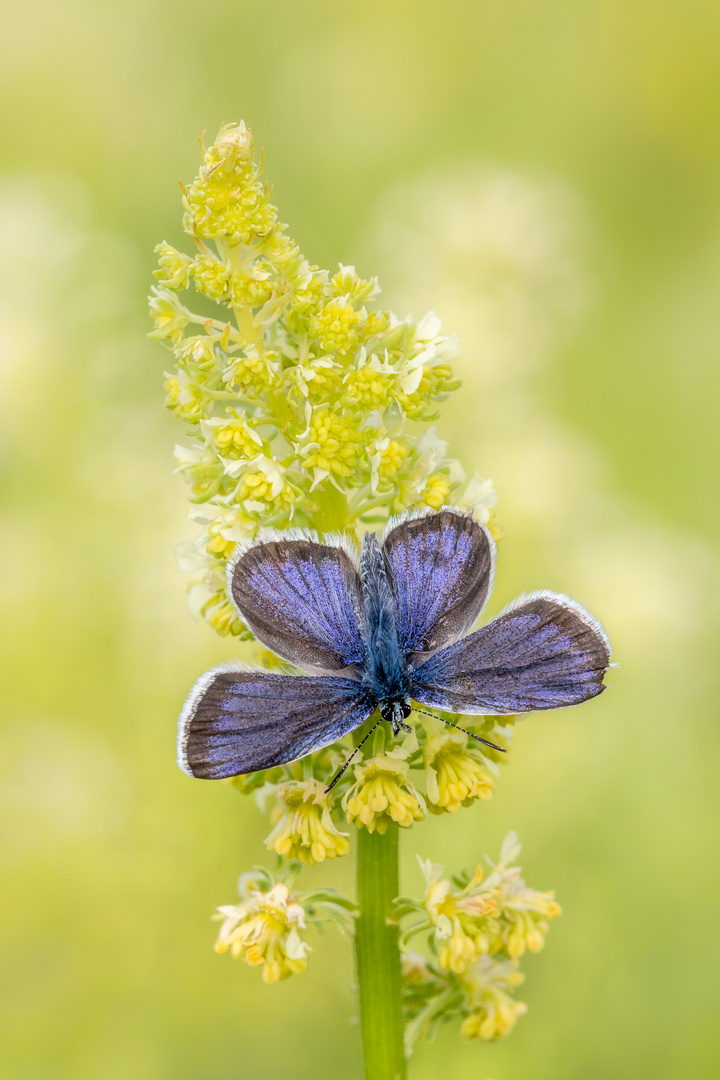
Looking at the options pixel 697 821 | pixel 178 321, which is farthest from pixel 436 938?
pixel 697 821

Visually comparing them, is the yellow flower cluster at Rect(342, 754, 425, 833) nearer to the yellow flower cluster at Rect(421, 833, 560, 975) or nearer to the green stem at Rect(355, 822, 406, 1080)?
the green stem at Rect(355, 822, 406, 1080)

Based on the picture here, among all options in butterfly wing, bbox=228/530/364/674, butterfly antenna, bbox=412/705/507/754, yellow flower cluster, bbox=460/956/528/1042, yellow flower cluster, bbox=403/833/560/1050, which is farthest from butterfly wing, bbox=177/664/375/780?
yellow flower cluster, bbox=460/956/528/1042

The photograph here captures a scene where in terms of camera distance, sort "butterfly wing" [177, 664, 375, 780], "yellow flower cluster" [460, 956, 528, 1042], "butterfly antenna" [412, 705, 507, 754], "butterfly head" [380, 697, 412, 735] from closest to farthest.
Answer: "butterfly wing" [177, 664, 375, 780], "butterfly head" [380, 697, 412, 735], "butterfly antenna" [412, 705, 507, 754], "yellow flower cluster" [460, 956, 528, 1042]

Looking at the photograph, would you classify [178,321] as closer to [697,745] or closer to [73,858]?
[73,858]

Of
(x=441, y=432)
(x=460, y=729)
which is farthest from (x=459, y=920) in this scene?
(x=441, y=432)

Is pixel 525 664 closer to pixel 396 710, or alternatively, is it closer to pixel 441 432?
pixel 396 710
